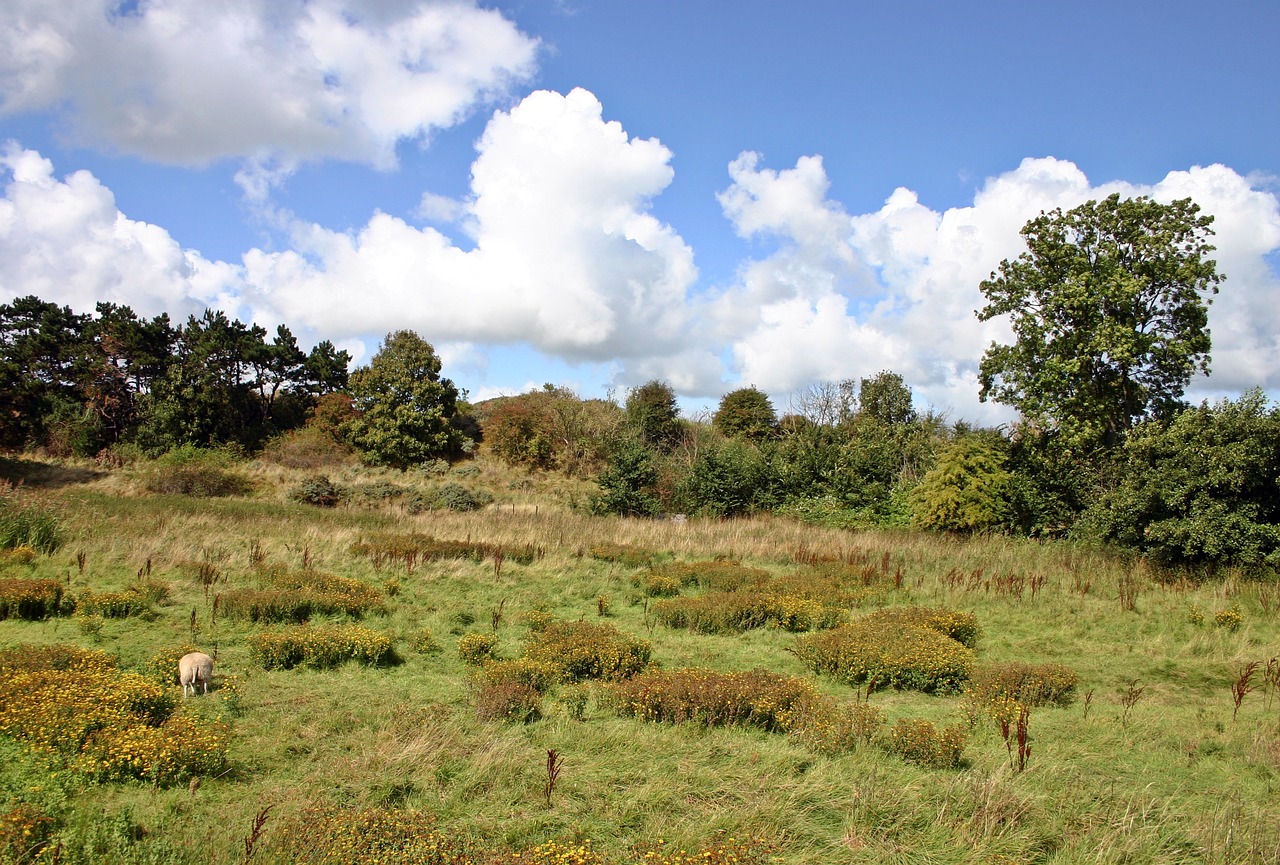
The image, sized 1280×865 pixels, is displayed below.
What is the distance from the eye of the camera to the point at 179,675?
709 centimetres

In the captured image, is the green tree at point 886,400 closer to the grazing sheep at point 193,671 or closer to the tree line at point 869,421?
the tree line at point 869,421

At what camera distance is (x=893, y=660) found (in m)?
8.72

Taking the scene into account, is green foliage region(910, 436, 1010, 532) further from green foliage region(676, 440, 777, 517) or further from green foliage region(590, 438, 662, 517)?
green foliage region(590, 438, 662, 517)

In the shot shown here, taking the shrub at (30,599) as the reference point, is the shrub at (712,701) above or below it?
below

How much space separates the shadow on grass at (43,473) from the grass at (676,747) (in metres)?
18.1

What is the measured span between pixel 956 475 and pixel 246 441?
33.0m

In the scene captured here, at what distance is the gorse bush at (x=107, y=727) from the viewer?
5055mm

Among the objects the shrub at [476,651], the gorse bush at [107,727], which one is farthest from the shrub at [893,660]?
the gorse bush at [107,727]

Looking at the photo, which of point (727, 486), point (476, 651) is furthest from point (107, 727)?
point (727, 486)

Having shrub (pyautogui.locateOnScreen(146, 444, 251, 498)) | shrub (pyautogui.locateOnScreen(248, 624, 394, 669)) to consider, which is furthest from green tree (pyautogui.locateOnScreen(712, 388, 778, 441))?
shrub (pyautogui.locateOnScreen(248, 624, 394, 669))

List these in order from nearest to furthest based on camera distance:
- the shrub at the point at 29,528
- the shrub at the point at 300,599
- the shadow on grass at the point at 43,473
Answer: the shrub at the point at 300,599, the shrub at the point at 29,528, the shadow on grass at the point at 43,473

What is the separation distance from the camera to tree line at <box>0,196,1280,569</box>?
1398 cm

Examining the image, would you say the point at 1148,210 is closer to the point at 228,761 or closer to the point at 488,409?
the point at 228,761

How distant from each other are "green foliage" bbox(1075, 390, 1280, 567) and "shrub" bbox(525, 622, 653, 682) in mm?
10983
